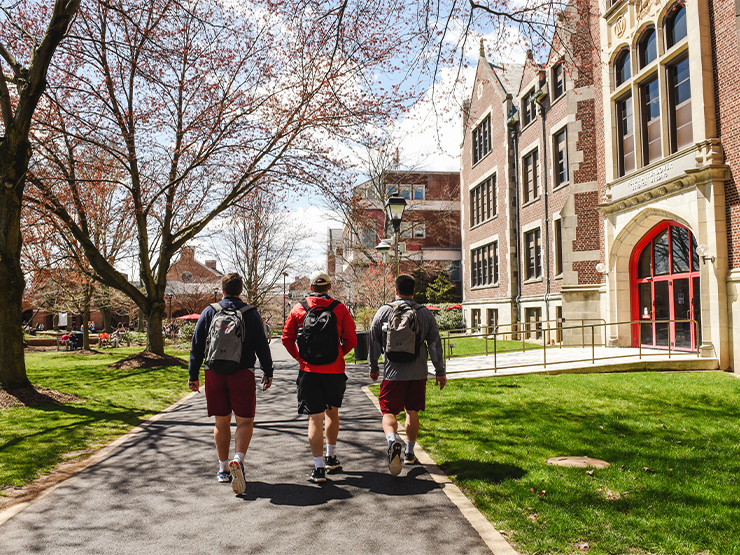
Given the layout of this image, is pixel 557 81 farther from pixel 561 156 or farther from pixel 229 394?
pixel 229 394

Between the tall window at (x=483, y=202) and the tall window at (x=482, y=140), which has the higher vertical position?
the tall window at (x=482, y=140)

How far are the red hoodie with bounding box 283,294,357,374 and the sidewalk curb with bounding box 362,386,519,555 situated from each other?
137 cm

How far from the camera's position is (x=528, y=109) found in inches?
976

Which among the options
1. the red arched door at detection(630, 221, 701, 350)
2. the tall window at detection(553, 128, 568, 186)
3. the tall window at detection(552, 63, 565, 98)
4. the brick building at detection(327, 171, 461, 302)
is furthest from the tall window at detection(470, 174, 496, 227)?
the red arched door at detection(630, 221, 701, 350)

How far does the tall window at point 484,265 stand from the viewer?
93.1 ft

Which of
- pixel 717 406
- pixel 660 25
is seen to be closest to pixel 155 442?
pixel 717 406

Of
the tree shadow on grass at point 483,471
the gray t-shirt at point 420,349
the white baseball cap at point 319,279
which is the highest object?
the white baseball cap at point 319,279

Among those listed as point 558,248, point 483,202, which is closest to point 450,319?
point 483,202

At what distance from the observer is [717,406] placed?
8.38 m

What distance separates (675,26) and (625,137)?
132 inches

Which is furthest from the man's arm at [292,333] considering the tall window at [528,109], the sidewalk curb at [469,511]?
the tall window at [528,109]

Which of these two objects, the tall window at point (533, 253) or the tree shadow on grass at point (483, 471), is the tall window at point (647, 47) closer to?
the tall window at point (533, 253)

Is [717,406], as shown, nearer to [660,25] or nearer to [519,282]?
[660,25]

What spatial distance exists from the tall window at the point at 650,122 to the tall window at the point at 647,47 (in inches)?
24.4
